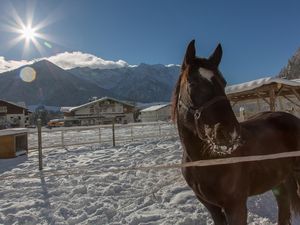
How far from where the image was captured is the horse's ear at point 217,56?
2.19 meters

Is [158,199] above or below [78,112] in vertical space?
below

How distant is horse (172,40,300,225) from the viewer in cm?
182

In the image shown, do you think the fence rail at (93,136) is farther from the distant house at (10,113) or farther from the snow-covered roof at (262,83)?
the distant house at (10,113)

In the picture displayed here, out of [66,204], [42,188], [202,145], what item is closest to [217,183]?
[202,145]

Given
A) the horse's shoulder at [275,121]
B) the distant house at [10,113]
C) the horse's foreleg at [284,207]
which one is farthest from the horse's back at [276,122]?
the distant house at [10,113]

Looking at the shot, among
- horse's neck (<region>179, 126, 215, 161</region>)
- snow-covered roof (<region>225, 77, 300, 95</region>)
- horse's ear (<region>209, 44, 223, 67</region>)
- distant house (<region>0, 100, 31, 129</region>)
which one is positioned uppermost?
distant house (<region>0, 100, 31, 129</region>)

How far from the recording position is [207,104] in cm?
185

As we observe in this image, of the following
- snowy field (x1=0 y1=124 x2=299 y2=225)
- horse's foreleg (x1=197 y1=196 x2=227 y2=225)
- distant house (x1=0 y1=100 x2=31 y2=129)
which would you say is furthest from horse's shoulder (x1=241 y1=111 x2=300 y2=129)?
distant house (x1=0 y1=100 x2=31 y2=129)

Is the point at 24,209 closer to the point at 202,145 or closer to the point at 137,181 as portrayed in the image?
the point at 137,181

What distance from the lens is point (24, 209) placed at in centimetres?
469

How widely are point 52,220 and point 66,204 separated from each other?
2.03 ft

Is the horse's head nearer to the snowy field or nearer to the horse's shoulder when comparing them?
the horse's shoulder

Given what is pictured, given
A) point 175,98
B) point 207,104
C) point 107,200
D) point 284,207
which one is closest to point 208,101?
point 207,104

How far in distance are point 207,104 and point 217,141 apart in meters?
0.25
